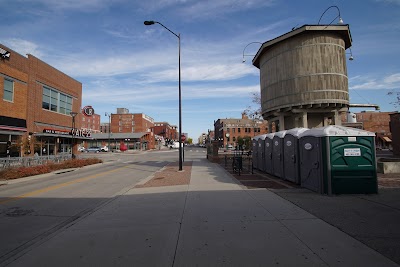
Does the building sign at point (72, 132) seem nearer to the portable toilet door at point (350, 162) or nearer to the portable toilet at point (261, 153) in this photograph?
the portable toilet at point (261, 153)

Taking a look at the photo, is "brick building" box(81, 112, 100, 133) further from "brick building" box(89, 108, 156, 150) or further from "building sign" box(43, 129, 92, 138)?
"building sign" box(43, 129, 92, 138)

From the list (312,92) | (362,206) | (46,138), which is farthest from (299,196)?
(46,138)

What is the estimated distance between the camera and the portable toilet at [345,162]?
28.2 ft

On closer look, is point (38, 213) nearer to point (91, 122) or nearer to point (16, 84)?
point (16, 84)

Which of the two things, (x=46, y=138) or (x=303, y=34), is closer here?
(x=303, y=34)

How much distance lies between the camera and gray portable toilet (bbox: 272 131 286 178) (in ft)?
42.1

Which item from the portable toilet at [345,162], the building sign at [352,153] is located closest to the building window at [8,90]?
the portable toilet at [345,162]

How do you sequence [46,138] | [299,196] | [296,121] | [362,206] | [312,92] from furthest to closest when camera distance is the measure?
[46,138] < [296,121] < [312,92] < [299,196] < [362,206]

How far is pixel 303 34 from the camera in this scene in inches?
896

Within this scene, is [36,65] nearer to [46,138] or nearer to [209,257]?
[46,138]

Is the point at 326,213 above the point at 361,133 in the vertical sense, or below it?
below

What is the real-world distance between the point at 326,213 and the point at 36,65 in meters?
28.4

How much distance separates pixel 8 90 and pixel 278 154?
22.5 meters

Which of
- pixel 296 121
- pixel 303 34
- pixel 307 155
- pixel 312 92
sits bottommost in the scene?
pixel 307 155
